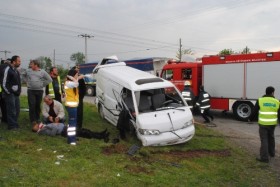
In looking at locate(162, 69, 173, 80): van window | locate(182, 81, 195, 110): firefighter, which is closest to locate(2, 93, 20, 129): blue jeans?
locate(182, 81, 195, 110): firefighter

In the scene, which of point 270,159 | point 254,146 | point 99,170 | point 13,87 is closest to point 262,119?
point 270,159

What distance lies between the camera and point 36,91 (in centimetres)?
887

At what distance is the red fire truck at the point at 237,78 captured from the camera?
13031 mm

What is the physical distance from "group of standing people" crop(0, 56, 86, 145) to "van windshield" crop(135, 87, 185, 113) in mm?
1589

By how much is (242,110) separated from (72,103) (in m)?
8.52

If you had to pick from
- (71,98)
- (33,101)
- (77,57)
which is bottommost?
(33,101)

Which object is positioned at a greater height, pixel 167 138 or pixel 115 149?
pixel 167 138

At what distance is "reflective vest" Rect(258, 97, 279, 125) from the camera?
7.70 metres

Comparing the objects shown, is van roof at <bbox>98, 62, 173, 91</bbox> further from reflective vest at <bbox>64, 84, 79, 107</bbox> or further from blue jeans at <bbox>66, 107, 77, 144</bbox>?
blue jeans at <bbox>66, 107, 77, 144</bbox>

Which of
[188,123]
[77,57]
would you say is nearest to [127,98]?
[188,123]

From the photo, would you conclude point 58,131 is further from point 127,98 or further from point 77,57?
point 77,57

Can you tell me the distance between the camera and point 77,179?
5.48 meters

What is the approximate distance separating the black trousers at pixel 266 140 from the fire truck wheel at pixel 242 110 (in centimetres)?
581

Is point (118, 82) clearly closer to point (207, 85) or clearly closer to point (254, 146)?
point (254, 146)
